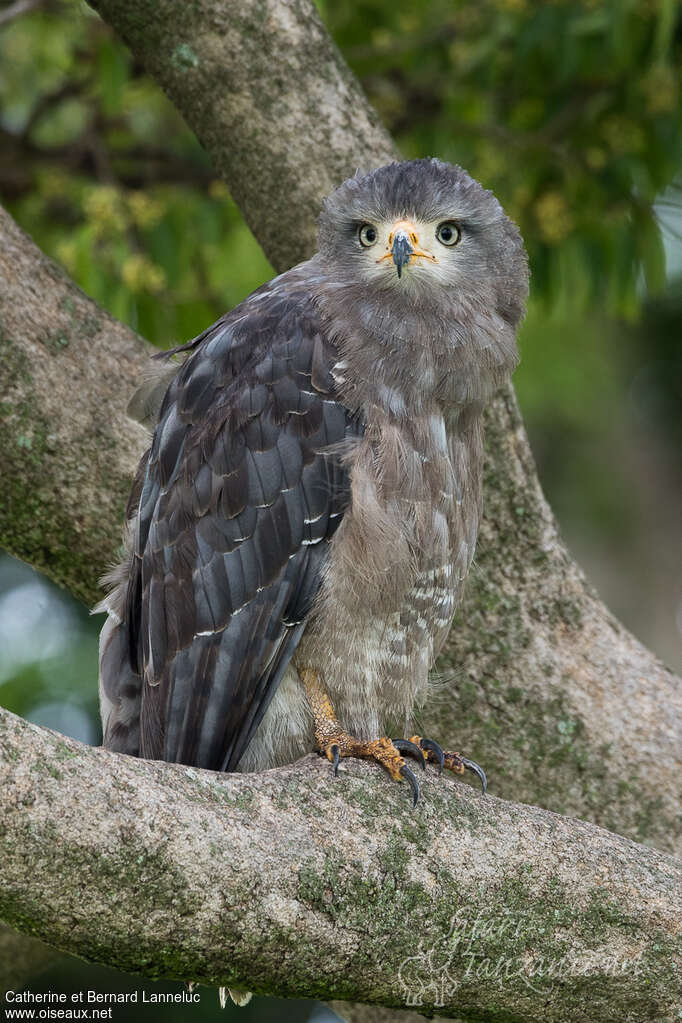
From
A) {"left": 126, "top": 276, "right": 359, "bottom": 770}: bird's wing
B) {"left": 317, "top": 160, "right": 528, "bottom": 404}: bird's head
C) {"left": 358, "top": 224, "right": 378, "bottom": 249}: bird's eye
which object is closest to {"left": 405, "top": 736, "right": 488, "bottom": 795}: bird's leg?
{"left": 126, "top": 276, "right": 359, "bottom": 770}: bird's wing

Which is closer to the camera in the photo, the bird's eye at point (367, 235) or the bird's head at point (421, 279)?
the bird's head at point (421, 279)

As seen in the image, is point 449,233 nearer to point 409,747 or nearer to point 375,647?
point 375,647

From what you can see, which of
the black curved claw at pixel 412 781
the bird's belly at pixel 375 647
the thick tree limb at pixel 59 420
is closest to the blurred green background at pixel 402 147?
the thick tree limb at pixel 59 420

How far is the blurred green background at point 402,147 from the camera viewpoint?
5.60 metres

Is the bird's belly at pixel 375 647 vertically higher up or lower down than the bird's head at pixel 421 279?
lower down

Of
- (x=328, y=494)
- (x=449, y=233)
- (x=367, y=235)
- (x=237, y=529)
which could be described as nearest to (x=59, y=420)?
(x=237, y=529)

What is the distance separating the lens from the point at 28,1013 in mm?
4953

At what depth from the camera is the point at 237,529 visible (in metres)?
3.64

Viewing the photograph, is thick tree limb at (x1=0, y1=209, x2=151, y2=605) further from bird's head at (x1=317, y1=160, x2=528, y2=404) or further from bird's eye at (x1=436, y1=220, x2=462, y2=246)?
bird's eye at (x1=436, y1=220, x2=462, y2=246)

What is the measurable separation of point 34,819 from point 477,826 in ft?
3.81

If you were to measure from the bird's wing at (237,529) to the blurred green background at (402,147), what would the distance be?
1.92 metres

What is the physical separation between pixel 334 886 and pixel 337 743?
647mm

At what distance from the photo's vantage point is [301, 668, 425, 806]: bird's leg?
3.31m

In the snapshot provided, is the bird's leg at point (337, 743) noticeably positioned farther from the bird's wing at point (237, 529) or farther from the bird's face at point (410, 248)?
the bird's face at point (410, 248)
